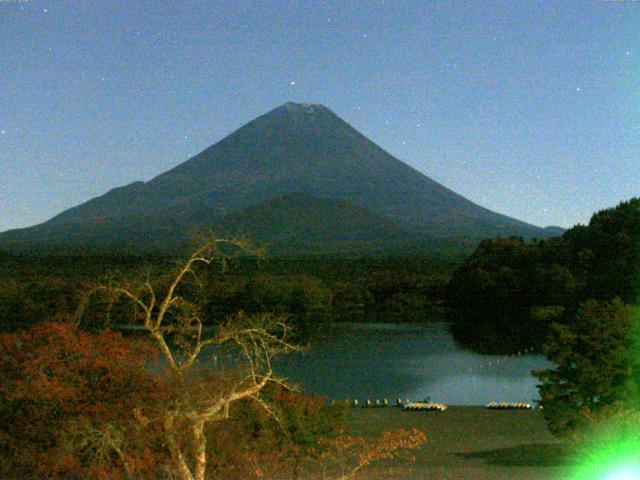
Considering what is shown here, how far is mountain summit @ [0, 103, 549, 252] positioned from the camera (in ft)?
391

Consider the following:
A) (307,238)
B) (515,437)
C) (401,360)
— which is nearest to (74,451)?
(515,437)


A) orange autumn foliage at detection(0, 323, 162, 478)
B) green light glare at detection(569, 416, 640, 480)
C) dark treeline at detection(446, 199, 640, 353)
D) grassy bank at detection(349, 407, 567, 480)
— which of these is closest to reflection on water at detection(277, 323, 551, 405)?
dark treeline at detection(446, 199, 640, 353)

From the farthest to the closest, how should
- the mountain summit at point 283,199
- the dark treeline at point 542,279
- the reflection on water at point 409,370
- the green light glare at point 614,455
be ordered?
the mountain summit at point 283,199, the dark treeline at point 542,279, the reflection on water at point 409,370, the green light glare at point 614,455

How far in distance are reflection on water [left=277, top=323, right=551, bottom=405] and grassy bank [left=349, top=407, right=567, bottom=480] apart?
4604 millimetres

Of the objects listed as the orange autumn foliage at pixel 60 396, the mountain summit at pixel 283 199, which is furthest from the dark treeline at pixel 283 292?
the orange autumn foliage at pixel 60 396

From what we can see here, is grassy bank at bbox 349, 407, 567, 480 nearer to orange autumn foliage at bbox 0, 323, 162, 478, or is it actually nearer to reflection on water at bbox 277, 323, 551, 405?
orange autumn foliage at bbox 0, 323, 162, 478

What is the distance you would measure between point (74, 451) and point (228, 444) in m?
2.11

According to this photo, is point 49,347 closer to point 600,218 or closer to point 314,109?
point 600,218

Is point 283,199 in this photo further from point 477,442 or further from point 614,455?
point 614,455

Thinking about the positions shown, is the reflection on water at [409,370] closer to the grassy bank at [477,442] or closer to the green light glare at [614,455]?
the grassy bank at [477,442]

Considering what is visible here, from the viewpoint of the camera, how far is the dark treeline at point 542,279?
48.4 meters

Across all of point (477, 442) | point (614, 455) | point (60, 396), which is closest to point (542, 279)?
point (477, 442)

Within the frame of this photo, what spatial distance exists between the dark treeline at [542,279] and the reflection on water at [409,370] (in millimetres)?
4278

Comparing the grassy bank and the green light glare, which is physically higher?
the green light glare
